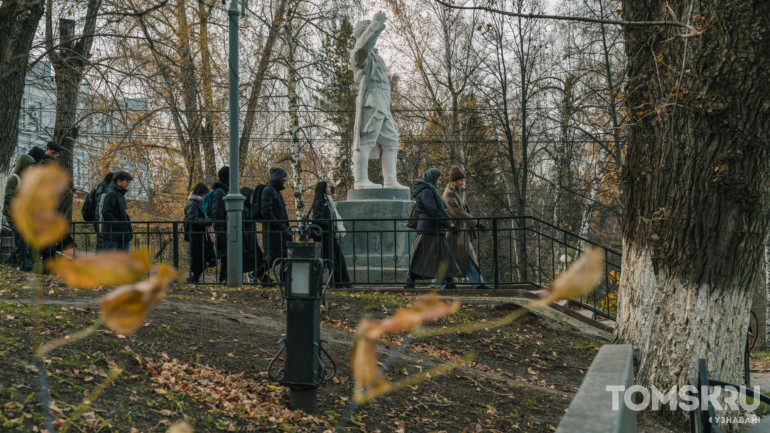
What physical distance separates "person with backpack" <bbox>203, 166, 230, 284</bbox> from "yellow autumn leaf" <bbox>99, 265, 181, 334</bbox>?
400 inches

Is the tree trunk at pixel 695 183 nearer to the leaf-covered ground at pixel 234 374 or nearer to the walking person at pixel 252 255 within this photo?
the leaf-covered ground at pixel 234 374

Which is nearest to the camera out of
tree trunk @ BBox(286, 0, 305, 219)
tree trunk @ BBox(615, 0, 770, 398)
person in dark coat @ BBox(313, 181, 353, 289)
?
tree trunk @ BBox(615, 0, 770, 398)

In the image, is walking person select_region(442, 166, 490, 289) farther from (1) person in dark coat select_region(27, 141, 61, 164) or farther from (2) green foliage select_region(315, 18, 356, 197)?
(2) green foliage select_region(315, 18, 356, 197)

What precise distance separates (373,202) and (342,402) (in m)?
7.03

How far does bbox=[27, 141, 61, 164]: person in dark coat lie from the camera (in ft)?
30.6

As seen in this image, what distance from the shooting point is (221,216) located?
1127 centimetres

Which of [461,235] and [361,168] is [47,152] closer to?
[361,168]

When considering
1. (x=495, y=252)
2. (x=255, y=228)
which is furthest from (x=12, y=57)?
(x=495, y=252)

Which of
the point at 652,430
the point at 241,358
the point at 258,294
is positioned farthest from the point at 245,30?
the point at 652,430

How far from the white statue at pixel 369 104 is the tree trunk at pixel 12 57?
23.8 feet

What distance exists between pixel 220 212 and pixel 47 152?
2758 millimetres

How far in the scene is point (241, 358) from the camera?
5.79m

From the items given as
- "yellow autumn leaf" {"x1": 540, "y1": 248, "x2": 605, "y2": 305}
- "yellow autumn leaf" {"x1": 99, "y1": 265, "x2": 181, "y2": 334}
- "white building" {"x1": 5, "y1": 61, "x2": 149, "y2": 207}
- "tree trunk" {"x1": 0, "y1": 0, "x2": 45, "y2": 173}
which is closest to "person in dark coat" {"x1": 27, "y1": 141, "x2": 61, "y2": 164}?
"white building" {"x1": 5, "y1": 61, "x2": 149, "y2": 207}

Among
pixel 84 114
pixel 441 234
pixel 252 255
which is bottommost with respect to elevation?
pixel 252 255
